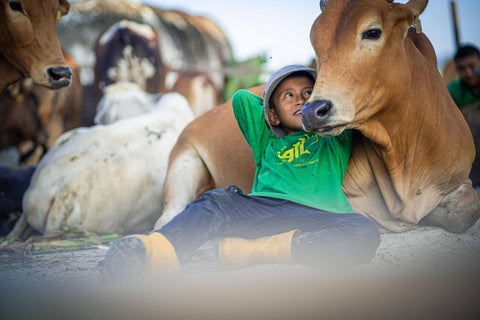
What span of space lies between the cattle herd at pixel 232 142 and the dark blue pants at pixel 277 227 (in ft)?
1.11

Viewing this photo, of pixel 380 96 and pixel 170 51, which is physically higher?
pixel 380 96

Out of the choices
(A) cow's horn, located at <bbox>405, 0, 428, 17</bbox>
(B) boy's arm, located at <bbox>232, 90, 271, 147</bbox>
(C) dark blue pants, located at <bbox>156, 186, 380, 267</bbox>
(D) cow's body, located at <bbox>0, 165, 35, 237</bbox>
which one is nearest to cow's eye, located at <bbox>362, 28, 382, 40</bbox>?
(A) cow's horn, located at <bbox>405, 0, 428, 17</bbox>

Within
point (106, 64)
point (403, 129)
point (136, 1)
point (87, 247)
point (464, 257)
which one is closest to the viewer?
point (464, 257)

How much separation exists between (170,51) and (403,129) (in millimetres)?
11062

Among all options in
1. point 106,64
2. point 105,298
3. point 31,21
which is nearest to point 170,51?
point 106,64

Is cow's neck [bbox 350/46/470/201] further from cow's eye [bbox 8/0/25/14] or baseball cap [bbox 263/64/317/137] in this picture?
cow's eye [bbox 8/0/25/14]

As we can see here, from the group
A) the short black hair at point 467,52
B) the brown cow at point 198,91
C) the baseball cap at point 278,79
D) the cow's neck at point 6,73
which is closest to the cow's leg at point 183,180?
the baseball cap at point 278,79

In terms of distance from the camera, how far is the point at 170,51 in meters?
13.0

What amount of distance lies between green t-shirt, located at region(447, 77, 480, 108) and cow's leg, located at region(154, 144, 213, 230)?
2.32 meters

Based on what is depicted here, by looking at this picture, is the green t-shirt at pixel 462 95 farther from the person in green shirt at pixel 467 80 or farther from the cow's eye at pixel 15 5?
the cow's eye at pixel 15 5

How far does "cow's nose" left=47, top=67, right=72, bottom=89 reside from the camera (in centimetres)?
322

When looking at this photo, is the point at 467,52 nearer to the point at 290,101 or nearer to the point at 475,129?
the point at 475,129

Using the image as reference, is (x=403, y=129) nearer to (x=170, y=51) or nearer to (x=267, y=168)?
(x=267, y=168)

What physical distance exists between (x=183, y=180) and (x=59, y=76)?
93 cm
